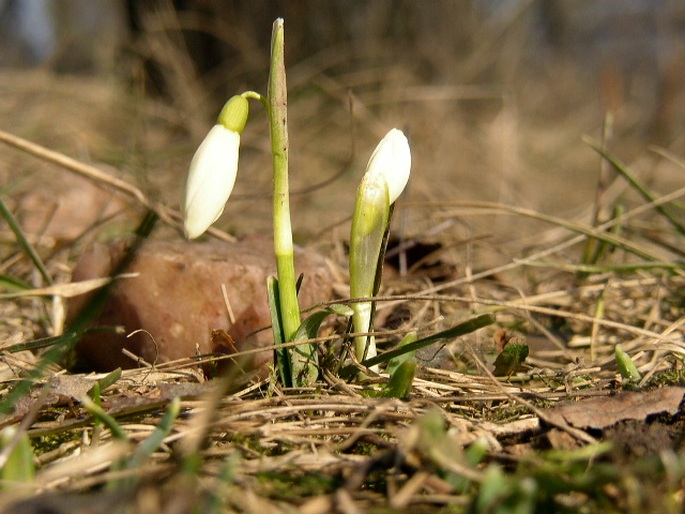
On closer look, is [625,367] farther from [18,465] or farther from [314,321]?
[18,465]

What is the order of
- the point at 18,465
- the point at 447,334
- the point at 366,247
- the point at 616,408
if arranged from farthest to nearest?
the point at 366,247 → the point at 447,334 → the point at 616,408 → the point at 18,465

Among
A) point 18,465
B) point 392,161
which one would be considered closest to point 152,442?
point 18,465

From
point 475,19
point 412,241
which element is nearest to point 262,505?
point 412,241

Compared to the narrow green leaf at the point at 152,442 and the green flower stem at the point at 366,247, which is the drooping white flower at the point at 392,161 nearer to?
the green flower stem at the point at 366,247

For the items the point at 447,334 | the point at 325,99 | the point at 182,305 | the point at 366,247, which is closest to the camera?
the point at 447,334

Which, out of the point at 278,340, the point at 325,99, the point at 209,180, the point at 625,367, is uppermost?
the point at 325,99

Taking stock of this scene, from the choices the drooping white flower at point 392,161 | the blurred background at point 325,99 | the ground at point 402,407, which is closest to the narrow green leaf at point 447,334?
the ground at point 402,407

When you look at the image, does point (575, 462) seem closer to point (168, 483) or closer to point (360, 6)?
point (168, 483)
